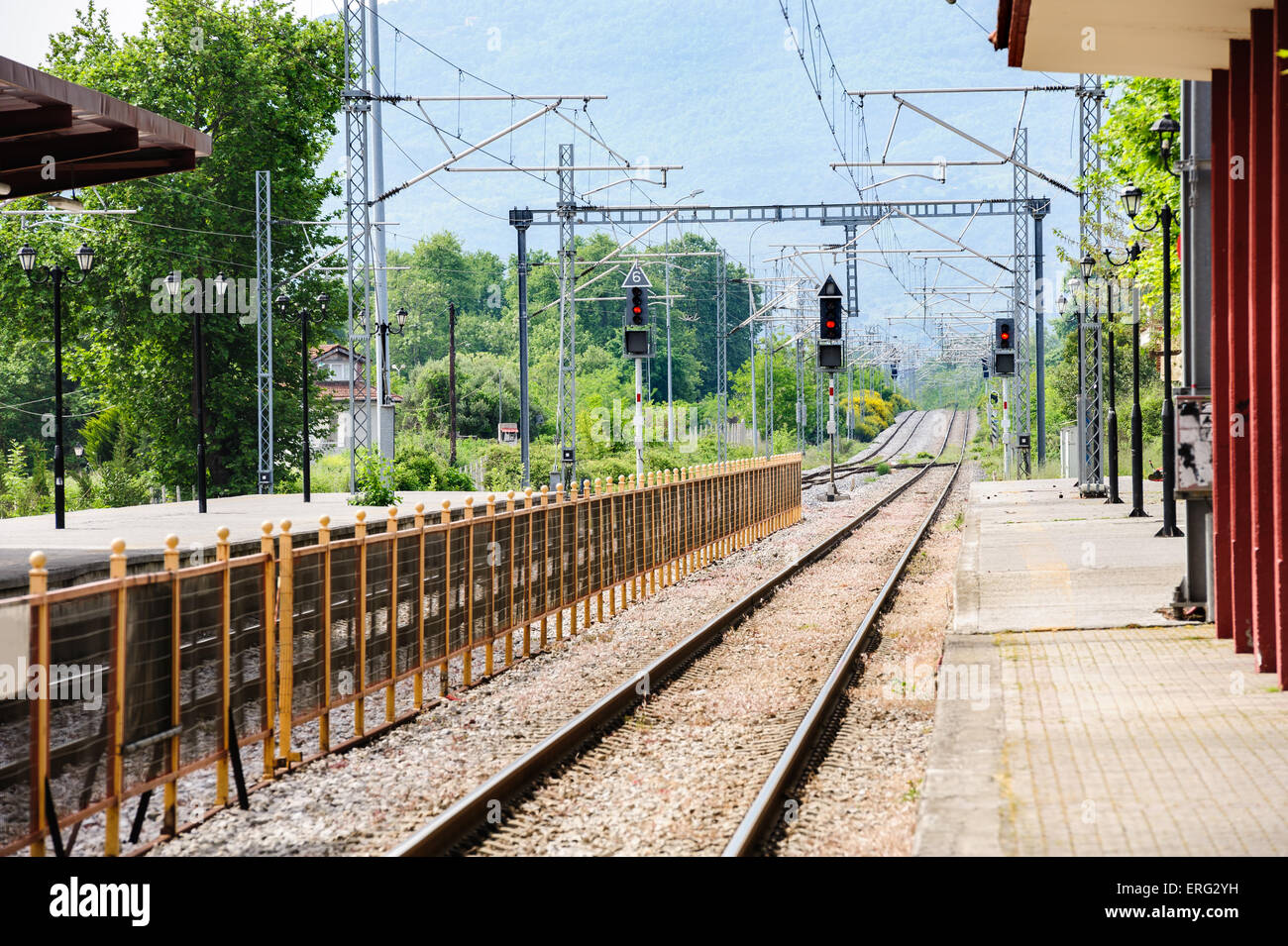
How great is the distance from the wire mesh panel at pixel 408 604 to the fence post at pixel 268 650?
1.93 m

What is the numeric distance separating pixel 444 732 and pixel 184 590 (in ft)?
10.7

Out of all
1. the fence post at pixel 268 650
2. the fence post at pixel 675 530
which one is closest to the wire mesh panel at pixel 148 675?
the fence post at pixel 268 650

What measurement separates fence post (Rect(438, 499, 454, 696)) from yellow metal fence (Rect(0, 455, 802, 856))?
2 centimetres

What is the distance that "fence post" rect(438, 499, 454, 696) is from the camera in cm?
1228

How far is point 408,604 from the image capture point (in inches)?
452

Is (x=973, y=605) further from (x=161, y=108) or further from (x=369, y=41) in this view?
(x=161, y=108)

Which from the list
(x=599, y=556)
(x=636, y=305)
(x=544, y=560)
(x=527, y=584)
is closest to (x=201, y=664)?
(x=527, y=584)

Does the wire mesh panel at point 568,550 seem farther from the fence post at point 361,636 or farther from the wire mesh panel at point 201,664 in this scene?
the wire mesh panel at point 201,664

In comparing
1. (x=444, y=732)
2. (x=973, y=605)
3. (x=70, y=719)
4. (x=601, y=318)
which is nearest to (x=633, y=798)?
(x=444, y=732)

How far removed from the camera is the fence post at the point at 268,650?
9.05 meters

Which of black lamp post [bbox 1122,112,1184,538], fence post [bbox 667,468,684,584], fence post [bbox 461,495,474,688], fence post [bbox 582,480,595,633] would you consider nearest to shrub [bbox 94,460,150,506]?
fence post [bbox 667,468,684,584]

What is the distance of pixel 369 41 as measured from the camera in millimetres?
31375

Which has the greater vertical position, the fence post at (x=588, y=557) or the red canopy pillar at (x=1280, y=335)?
the red canopy pillar at (x=1280, y=335)

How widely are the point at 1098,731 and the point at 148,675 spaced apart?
574cm
